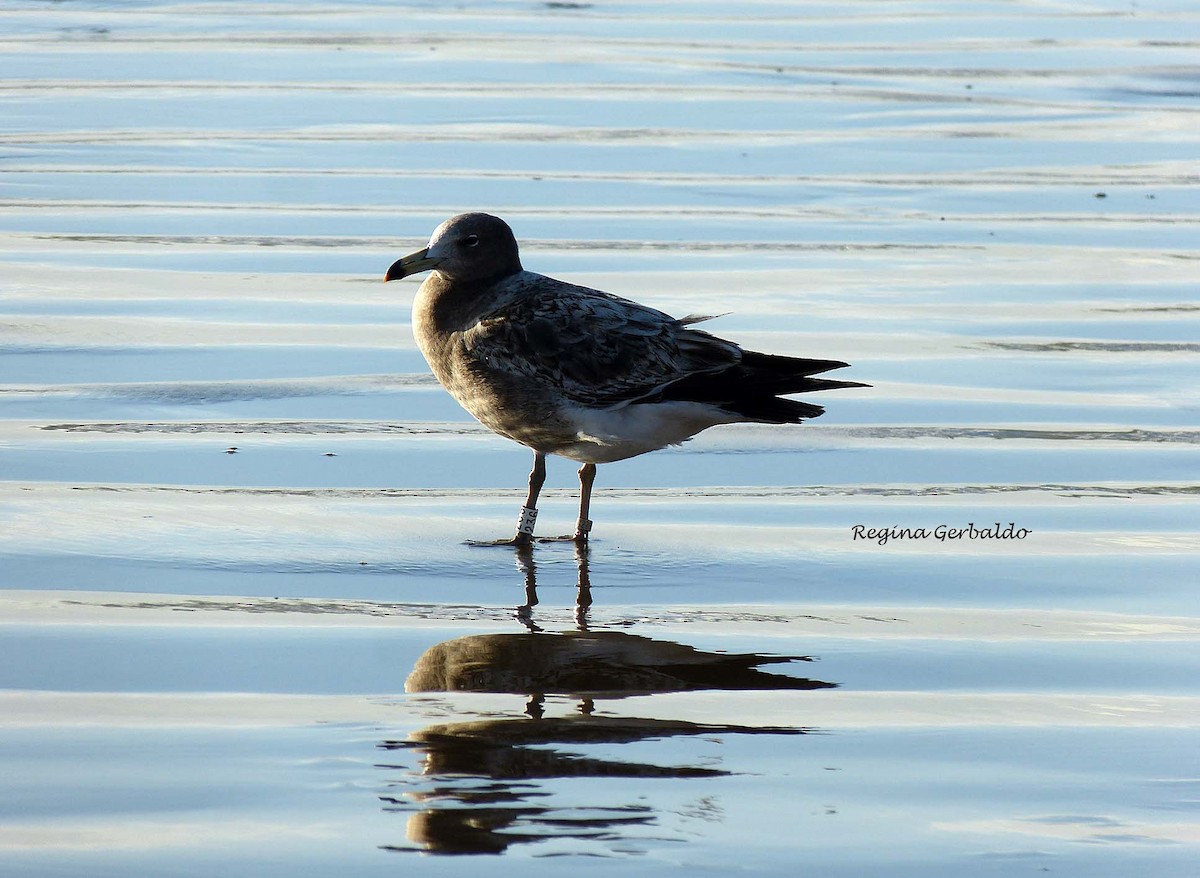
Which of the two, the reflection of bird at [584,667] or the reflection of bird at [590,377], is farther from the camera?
the reflection of bird at [590,377]

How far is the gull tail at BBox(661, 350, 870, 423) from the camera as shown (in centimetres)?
673

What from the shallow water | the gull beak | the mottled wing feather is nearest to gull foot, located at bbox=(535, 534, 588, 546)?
the shallow water

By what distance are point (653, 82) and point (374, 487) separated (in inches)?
427

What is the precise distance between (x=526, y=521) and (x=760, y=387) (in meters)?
1.01

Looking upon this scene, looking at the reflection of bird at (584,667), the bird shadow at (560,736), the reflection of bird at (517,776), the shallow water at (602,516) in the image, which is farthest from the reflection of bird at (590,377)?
the reflection of bird at (517,776)

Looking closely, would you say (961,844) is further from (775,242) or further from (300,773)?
(775,242)

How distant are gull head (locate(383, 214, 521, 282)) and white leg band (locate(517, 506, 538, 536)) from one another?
3.47 ft

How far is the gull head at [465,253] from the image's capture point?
7094 millimetres

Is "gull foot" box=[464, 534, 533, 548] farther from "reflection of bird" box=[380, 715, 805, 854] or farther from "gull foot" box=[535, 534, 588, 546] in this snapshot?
"reflection of bird" box=[380, 715, 805, 854]

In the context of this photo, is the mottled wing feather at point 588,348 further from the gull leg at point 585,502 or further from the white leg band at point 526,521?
the white leg band at point 526,521

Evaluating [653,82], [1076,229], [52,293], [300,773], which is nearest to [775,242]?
[1076,229]

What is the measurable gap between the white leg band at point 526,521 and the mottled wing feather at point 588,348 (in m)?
0.46

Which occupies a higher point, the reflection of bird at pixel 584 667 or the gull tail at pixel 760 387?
the gull tail at pixel 760 387

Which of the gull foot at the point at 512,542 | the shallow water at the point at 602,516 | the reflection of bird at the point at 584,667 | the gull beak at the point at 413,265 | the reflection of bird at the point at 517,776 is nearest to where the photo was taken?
the reflection of bird at the point at 517,776
